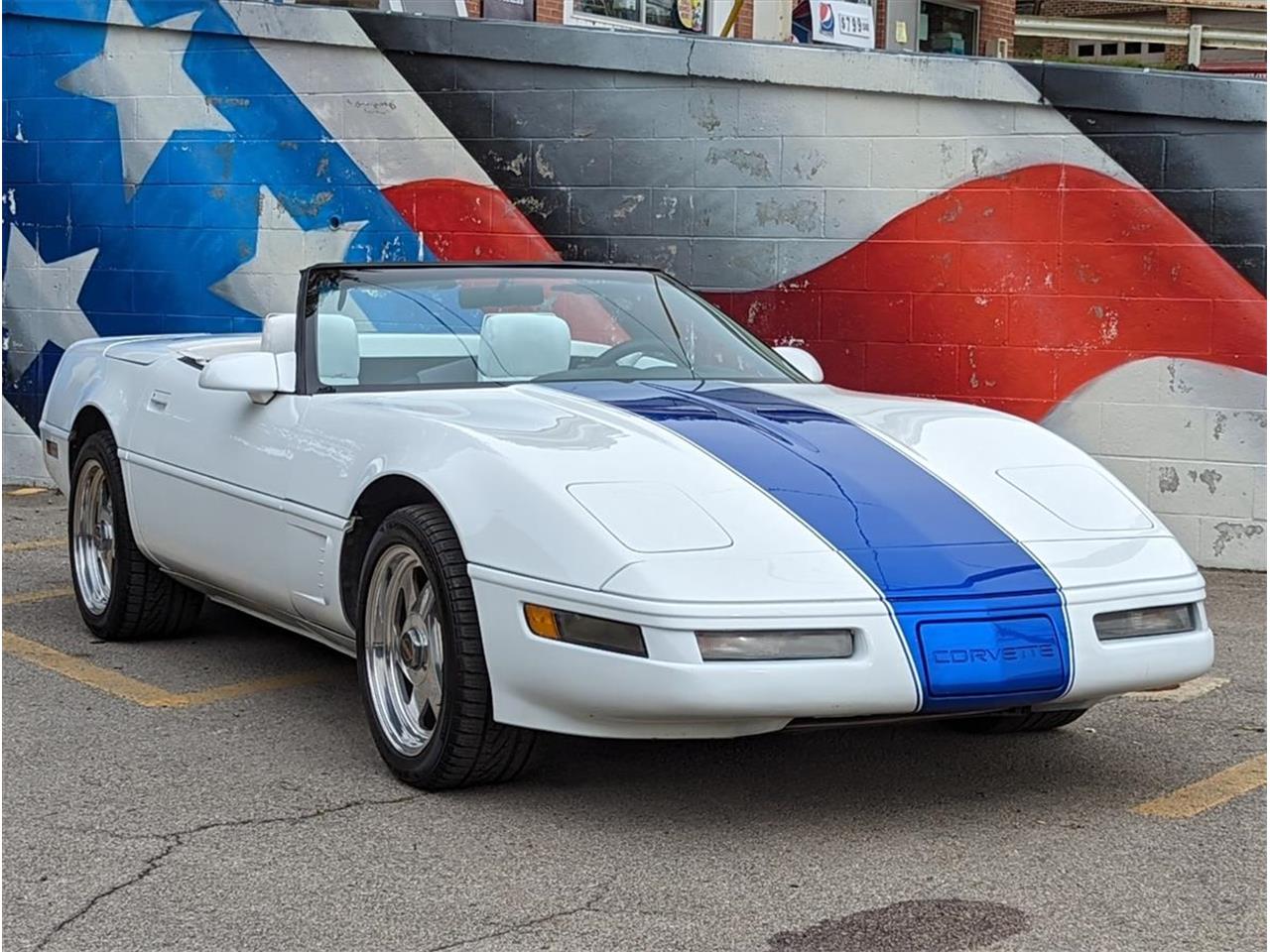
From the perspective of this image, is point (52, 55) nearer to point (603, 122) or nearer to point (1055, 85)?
point (603, 122)

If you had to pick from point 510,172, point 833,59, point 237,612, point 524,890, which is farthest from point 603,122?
point 524,890

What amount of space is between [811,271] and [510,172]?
5.77 feet

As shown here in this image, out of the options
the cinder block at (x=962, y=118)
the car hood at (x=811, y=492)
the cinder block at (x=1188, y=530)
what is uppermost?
the cinder block at (x=962, y=118)

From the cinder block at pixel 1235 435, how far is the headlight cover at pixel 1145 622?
153 inches

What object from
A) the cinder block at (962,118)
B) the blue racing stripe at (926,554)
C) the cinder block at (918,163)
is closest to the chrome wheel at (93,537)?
the blue racing stripe at (926,554)

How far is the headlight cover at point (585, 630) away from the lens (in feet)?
13.2

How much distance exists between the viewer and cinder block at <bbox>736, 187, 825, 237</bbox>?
8.94 m

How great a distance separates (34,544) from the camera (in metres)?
8.65

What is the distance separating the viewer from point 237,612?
7020 mm

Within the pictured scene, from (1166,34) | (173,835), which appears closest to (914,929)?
(173,835)

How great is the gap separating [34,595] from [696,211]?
3.77 meters

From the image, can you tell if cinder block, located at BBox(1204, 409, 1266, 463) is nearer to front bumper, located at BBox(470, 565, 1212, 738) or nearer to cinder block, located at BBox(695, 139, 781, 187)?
cinder block, located at BBox(695, 139, 781, 187)

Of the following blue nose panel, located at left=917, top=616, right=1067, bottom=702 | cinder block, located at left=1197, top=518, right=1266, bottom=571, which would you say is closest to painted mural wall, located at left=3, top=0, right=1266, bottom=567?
cinder block, located at left=1197, top=518, right=1266, bottom=571

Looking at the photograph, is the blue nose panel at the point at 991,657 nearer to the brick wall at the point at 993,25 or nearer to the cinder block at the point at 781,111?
the cinder block at the point at 781,111
